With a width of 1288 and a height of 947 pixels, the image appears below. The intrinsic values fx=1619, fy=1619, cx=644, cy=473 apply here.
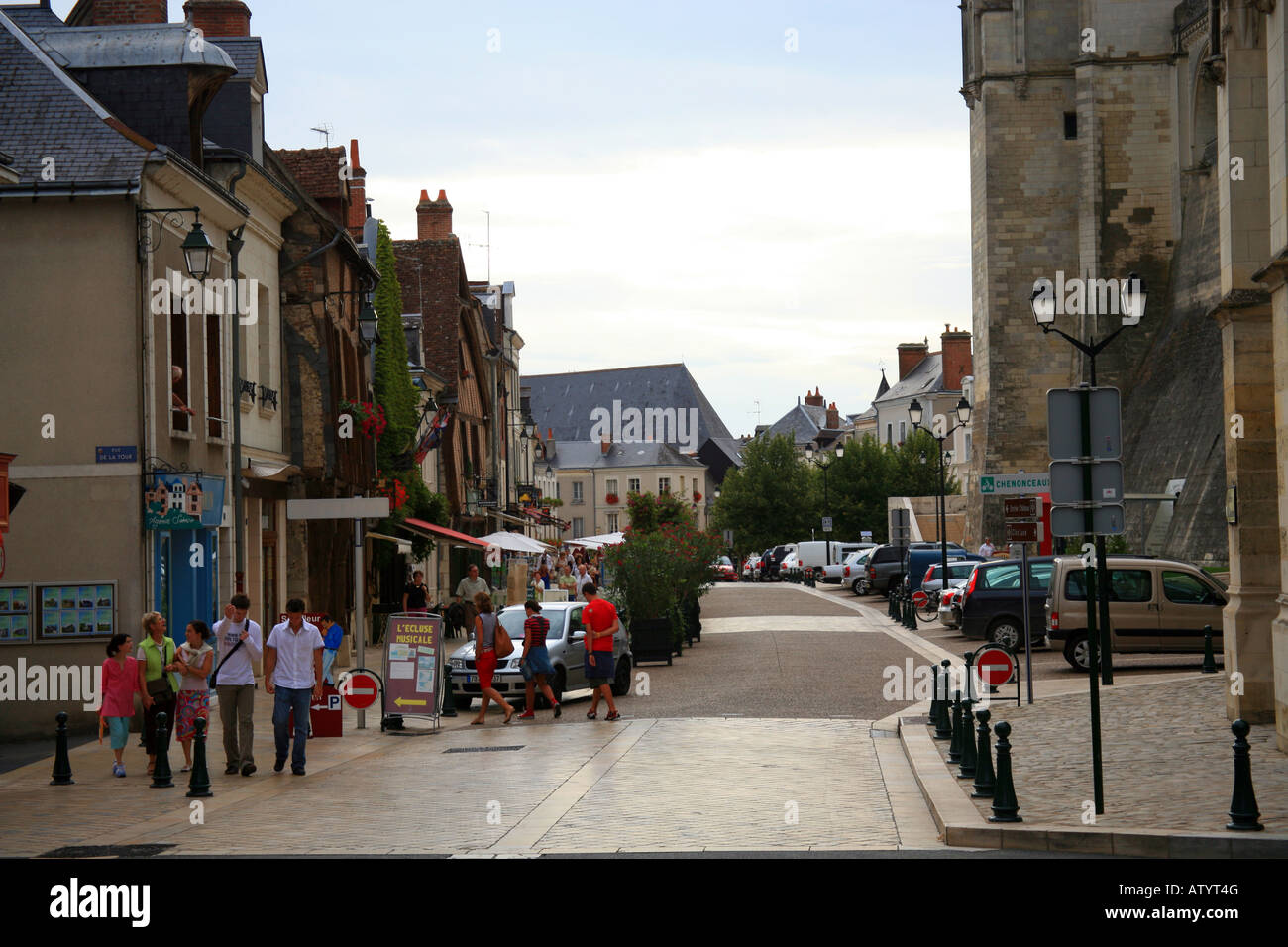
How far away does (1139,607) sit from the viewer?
76.4 feet

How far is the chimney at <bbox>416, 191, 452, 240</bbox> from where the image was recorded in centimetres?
5559

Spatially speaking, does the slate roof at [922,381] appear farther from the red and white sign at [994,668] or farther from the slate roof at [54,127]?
the red and white sign at [994,668]

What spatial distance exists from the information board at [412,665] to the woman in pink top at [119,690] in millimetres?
3735

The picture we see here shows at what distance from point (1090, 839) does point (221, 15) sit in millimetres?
24322

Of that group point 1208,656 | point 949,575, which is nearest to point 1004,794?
point 1208,656

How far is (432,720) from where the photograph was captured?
19141 millimetres

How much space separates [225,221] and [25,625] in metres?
7.08

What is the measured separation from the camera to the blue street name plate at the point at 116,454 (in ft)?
62.7

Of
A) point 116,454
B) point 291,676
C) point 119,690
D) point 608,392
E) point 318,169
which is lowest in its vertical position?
point 119,690

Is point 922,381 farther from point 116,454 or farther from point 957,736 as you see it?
point 957,736

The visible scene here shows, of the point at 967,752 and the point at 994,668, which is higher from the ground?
the point at 994,668

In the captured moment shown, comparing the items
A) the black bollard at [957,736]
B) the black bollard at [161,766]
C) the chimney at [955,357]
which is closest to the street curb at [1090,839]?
the black bollard at [957,736]
